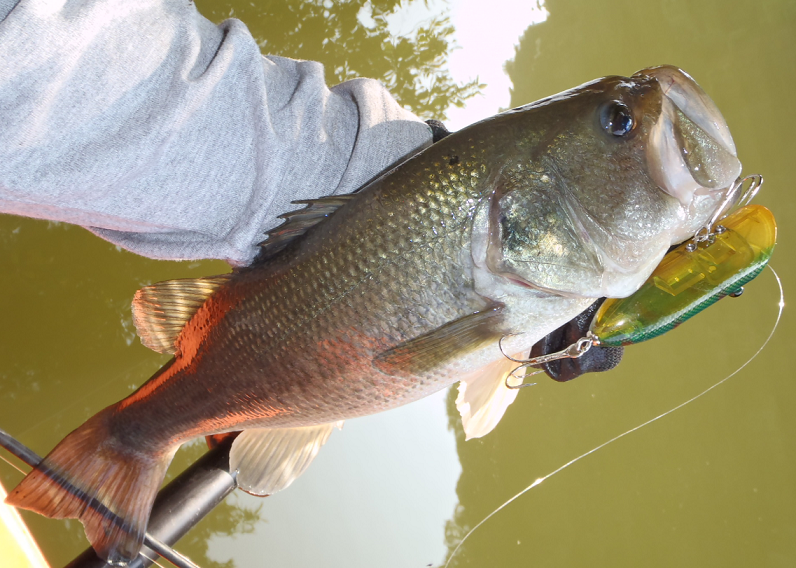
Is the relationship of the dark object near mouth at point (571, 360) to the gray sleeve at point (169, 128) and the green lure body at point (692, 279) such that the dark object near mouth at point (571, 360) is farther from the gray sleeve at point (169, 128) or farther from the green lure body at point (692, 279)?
the gray sleeve at point (169, 128)

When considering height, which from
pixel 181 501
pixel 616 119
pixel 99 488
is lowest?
pixel 181 501

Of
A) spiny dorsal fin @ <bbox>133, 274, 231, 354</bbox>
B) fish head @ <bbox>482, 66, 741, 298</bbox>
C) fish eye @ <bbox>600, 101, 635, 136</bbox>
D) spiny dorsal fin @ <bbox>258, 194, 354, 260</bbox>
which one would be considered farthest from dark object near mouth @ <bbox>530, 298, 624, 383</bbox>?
spiny dorsal fin @ <bbox>133, 274, 231, 354</bbox>

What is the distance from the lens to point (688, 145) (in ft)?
2.25

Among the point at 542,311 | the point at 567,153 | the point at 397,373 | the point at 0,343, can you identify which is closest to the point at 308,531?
the point at 0,343

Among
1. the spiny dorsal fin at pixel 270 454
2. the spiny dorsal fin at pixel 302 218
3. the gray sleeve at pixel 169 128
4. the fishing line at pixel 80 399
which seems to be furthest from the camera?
the fishing line at pixel 80 399

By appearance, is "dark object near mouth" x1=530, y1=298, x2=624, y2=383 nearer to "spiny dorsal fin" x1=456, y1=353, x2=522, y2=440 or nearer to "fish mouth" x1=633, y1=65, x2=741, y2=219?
"spiny dorsal fin" x1=456, y1=353, x2=522, y2=440

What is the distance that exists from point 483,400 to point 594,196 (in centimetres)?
48

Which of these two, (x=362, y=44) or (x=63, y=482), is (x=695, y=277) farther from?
(x=362, y=44)

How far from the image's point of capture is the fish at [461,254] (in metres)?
0.73

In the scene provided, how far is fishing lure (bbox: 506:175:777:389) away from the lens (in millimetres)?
742

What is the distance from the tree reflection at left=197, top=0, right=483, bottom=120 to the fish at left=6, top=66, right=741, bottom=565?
1.93 m

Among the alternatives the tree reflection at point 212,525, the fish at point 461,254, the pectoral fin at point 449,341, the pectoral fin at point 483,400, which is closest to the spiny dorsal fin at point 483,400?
the pectoral fin at point 483,400

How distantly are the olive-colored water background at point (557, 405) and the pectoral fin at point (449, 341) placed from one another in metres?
1.82

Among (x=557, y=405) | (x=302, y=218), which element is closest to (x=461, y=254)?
(x=302, y=218)
